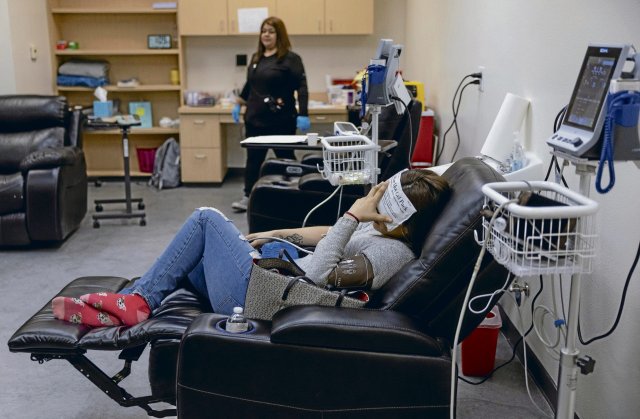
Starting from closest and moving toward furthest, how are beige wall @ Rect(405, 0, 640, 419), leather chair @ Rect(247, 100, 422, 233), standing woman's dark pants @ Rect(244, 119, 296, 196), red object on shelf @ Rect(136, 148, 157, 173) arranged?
beige wall @ Rect(405, 0, 640, 419) → leather chair @ Rect(247, 100, 422, 233) → standing woman's dark pants @ Rect(244, 119, 296, 196) → red object on shelf @ Rect(136, 148, 157, 173)

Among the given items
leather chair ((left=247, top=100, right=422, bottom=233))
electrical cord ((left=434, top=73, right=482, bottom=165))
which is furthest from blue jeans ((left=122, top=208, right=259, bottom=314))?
electrical cord ((left=434, top=73, right=482, bottom=165))

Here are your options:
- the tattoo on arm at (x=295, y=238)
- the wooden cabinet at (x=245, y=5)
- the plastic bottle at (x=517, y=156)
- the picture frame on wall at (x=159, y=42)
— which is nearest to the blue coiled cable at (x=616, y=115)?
the plastic bottle at (x=517, y=156)

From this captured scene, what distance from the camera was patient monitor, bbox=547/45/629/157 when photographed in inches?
59.9

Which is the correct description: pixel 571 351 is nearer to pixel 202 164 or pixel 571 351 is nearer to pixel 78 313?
pixel 78 313

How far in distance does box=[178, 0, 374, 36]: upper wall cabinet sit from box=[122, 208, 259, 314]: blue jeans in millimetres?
4209

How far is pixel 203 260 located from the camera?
254cm

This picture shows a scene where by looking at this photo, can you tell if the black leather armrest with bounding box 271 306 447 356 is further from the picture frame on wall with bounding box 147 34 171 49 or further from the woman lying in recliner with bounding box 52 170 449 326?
the picture frame on wall with bounding box 147 34 171 49

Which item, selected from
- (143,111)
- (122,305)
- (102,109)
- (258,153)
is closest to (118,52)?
(143,111)

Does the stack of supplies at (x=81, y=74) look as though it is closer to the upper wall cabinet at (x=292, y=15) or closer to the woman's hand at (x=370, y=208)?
the upper wall cabinet at (x=292, y=15)

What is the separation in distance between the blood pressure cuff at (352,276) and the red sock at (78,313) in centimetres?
75

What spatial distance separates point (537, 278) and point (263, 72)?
300 centimetres

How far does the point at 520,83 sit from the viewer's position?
9.86ft

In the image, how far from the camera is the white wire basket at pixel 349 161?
2.72 m

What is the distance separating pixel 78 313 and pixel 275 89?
3.23 m
